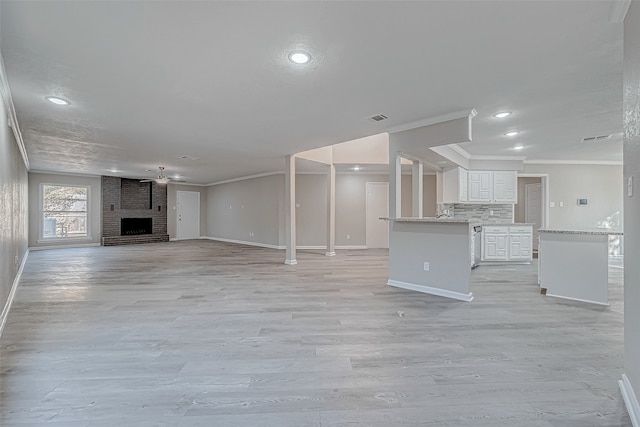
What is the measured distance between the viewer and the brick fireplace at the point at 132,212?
1000 cm

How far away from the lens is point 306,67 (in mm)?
2539

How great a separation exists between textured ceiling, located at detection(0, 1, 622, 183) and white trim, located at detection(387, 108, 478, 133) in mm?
108

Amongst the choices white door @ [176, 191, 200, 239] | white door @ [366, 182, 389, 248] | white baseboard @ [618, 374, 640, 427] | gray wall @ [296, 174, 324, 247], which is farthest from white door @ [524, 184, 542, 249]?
white door @ [176, 191, 200, 239]

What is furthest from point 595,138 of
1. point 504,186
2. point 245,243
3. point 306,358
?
point 245,243

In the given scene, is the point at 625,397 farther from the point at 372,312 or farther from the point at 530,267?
the point at 530,267

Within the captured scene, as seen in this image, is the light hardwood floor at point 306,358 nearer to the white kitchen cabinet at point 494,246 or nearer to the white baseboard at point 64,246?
the white kitchen cabinet at point 494,246

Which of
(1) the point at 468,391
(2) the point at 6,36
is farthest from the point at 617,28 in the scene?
(2) the point at 6,36

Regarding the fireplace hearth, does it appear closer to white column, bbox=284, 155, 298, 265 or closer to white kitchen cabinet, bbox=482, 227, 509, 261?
white column, bbox=284, 155, 298, 265

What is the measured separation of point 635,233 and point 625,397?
38.6 inches

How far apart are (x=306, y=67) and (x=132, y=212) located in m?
10.5

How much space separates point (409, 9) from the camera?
1.81 meters

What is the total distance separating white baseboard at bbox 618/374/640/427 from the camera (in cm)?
155

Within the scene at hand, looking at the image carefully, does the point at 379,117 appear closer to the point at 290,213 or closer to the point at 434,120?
the point at 434,120

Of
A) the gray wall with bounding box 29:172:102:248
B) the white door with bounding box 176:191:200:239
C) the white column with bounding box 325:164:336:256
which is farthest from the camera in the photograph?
the white door with bounding box 176:191:200:239
